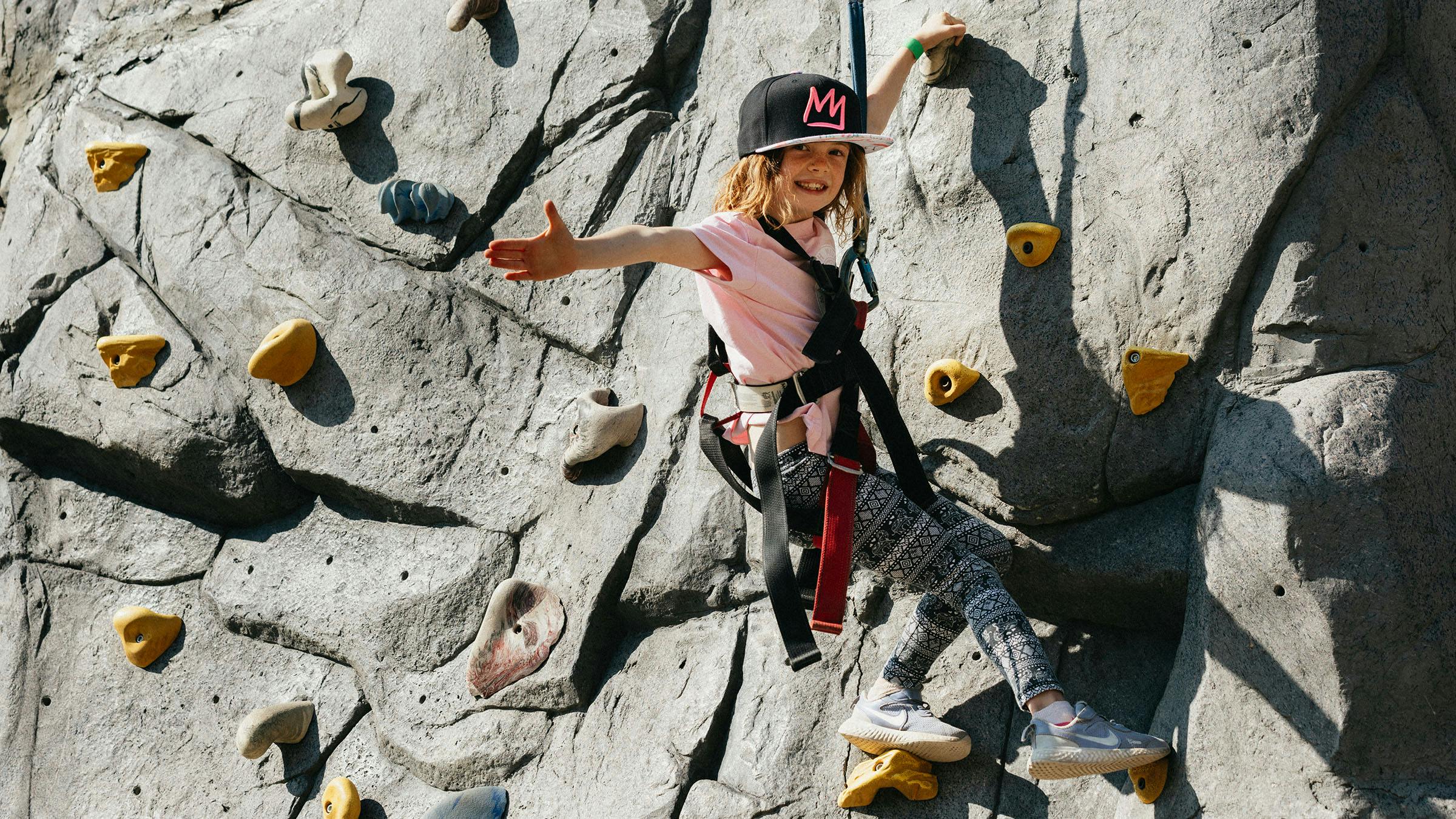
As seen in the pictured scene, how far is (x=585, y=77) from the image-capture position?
16.1 feet

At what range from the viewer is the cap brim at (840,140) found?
329 centimetres

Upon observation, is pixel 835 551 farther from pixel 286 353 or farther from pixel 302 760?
pixel 286 353

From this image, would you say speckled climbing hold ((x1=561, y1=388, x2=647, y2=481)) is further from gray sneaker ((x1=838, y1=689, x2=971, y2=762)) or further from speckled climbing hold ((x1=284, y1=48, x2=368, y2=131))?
speckled climbing hold ((x1=284, y1=48, x2=368, y2=131))

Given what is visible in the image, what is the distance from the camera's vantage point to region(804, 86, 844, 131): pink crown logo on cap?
130 inches

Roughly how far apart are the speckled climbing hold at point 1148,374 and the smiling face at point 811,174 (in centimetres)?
90

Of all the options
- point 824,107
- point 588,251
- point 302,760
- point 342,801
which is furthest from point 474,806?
point 824,107

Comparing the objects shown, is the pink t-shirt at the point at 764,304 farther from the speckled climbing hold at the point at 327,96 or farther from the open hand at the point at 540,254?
the speckled climbing hold at the point at 327,96

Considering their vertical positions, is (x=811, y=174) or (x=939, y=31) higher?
(x=939, y=31)

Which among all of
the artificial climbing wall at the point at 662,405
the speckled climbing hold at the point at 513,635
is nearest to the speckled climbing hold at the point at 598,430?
the artificial climbing wall at the point at 662,405

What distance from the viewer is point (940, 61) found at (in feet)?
12.9

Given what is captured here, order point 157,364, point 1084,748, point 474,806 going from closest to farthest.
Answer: point 1084,748 → point 474,806 → point 157,364

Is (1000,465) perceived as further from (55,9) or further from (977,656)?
(55,9)

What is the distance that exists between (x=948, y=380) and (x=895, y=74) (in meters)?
0.91

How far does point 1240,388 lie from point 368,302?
3082mm
